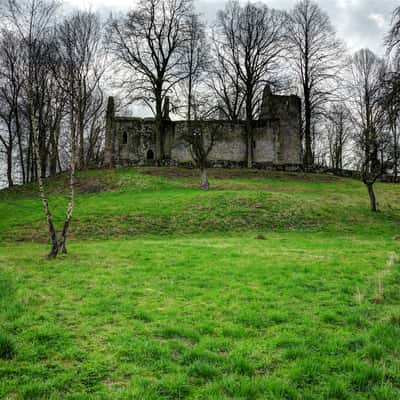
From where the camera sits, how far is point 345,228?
20.2m

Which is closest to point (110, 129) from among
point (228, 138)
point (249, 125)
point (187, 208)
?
point (228, 138)

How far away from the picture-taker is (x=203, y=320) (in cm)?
620

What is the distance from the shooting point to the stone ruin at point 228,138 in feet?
148

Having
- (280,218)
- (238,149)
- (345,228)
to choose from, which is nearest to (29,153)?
(238,149)

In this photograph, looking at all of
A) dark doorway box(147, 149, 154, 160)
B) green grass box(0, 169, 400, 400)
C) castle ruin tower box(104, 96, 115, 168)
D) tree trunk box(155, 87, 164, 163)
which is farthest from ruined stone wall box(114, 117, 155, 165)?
green grass box(0, 169, 400, 400)

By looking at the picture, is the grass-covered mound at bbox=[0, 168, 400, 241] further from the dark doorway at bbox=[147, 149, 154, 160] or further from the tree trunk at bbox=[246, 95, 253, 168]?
the dark doorway at bbox=[147, 149, 154, 160]

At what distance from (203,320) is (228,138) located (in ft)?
132

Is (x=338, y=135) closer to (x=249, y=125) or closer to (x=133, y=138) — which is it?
(x=249, y=125)

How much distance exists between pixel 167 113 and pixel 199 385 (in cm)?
4525

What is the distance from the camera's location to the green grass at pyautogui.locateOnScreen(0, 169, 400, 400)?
13.9 feet

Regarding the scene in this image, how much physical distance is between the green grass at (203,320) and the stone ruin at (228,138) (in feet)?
95.9

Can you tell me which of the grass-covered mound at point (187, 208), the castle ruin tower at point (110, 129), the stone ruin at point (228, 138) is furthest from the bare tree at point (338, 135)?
the castle ruin tower at point (110, 129)

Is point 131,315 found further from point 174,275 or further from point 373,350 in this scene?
point 373,350

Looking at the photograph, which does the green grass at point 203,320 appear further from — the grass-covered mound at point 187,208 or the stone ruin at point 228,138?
the stone ruin at point 228,138
